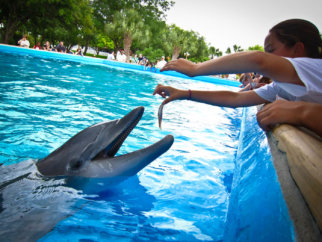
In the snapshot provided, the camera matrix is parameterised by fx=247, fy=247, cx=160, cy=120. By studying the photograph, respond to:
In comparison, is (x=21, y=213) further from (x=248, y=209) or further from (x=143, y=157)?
(x=248, y=209)

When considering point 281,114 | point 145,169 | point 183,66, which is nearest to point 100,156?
point 145,169

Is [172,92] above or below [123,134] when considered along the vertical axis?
above

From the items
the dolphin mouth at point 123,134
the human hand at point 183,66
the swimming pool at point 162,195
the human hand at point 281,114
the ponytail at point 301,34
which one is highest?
the ponytail at point 301,34

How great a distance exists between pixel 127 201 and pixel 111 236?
0.47m

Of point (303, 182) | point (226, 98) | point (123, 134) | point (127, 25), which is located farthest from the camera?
point (127, 25)

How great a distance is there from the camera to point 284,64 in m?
1.29

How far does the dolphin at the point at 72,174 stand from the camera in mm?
1838

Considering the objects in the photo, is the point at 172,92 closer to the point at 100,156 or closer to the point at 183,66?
the point at 183,66

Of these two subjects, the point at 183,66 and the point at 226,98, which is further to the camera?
the point at 226,98

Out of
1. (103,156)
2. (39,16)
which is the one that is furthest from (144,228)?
(39,16)

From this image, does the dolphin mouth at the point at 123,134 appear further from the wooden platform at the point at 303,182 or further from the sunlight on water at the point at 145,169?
the wooden platform at the point at 303,182

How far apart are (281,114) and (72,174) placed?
5.49 ft

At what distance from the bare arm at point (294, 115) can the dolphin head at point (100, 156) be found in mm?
892

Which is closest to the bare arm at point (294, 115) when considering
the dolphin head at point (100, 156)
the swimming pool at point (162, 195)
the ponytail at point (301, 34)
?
the swimming pool at point (162, 195)
